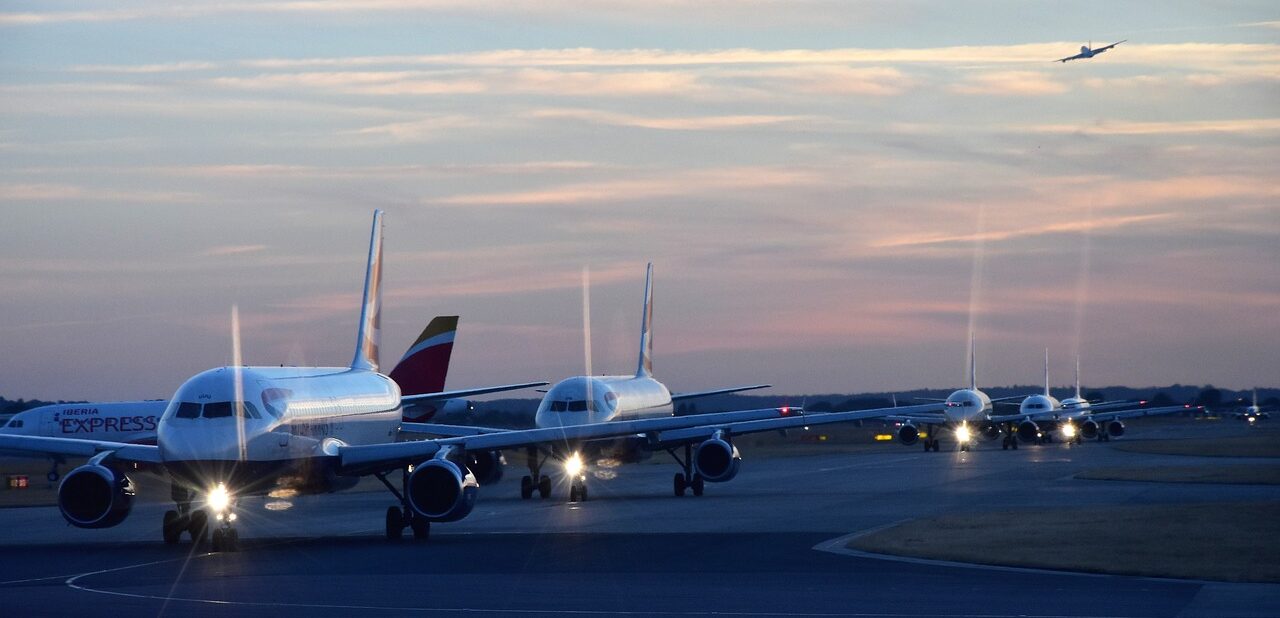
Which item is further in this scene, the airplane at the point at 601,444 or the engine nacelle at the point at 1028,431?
the engine nacelle at the point at 1028,431

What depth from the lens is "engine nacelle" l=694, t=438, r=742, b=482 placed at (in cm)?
4053

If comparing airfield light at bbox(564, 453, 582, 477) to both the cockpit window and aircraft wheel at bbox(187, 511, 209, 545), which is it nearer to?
aircraft wheel at bbox(187, 511, 209, 545)

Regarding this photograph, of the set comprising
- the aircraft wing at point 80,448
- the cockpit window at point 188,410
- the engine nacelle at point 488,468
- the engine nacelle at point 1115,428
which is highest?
the cockpit window at point 188,410

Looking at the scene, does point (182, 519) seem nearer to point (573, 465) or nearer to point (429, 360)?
point (573, 465)

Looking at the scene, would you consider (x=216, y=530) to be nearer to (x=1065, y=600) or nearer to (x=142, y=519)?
(x=142, y=519)

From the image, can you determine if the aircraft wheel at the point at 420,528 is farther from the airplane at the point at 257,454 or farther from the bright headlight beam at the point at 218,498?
the bright headlight beam at the point at 218,498

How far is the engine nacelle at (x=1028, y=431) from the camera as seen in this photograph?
103 meters

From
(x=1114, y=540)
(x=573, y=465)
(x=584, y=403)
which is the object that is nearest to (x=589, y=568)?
(x=1114, y=540)

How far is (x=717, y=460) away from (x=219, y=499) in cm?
1645

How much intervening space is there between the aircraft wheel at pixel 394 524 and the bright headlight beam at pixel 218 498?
3.40 metres

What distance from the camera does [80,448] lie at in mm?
29328

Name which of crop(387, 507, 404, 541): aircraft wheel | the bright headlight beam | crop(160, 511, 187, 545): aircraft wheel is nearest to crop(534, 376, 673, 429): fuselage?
crop(387, 507, 404, 541): aircraft wheel

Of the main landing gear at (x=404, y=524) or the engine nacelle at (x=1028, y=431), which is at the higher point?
the main landing gear at (x=404, y=524)

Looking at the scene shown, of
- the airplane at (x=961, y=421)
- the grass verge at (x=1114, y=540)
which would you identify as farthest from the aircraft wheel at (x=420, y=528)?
A: the airplane at (x=961, y=421)
